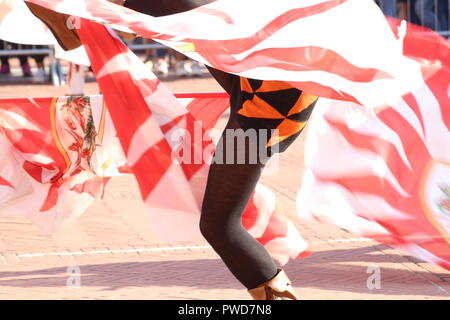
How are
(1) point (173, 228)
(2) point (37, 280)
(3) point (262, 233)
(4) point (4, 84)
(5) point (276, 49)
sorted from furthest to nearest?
(4) point (4, 84) < (2) point (37, 280) < (3) point (262, 233) < (1) point (173, 228) < (5) point (276, 49)

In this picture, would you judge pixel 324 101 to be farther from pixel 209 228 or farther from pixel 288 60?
pixel 209 228

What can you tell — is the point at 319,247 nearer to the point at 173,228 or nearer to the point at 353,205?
the point at 353,205

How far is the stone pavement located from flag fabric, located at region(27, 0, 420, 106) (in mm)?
1221

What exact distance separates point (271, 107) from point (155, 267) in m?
1.75

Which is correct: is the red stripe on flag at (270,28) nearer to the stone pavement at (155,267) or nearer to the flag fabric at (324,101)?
the flag fabric at (324,101)

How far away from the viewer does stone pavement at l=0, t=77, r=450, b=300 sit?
199 inches

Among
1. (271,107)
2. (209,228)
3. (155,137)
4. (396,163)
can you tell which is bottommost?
(396,163)

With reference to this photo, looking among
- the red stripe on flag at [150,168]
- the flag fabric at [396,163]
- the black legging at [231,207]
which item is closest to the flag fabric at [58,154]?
the flag fabric at [396,163]

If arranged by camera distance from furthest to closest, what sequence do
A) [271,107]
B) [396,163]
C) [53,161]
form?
[53,161] → [396,163] → [271,107]

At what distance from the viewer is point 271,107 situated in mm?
3998

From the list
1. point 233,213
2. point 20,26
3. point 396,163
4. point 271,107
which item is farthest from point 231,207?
point 20,26

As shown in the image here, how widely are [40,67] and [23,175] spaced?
30.3 feet

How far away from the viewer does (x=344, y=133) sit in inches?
192

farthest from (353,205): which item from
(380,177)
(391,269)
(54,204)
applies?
(54,204)
